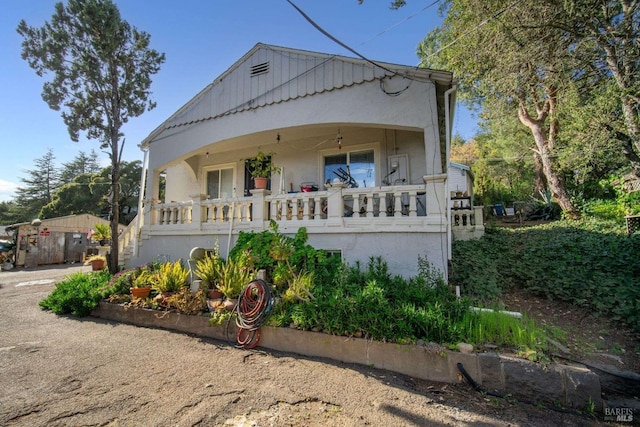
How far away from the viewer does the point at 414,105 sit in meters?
5.19

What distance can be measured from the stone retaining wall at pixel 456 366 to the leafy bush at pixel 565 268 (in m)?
1.87

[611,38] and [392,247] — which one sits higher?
[611,38]

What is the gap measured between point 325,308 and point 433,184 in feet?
9.41

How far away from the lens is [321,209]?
5.82 meters

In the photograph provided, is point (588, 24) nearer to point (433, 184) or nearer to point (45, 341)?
point (433, 184)

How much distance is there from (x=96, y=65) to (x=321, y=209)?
7.65 metres

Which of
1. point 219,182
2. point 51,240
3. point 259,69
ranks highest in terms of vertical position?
point 259,69

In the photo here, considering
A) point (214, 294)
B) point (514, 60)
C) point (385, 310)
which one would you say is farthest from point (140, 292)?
point (514, 60)

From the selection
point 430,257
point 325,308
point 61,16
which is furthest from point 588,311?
point 61,16

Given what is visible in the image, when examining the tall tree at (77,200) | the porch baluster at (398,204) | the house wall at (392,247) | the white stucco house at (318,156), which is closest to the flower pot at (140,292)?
the white stucco house at (318,156)

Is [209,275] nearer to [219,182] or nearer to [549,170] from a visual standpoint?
[219,182]

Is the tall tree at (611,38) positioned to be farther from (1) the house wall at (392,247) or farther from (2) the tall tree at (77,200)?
(2) the tall tree at (77,200)

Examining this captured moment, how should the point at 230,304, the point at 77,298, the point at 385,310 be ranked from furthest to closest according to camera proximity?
the point at 77,298 → the point at 230,304 → the point at 385,310

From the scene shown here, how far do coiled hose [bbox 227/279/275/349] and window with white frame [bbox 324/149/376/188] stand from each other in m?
4.21
